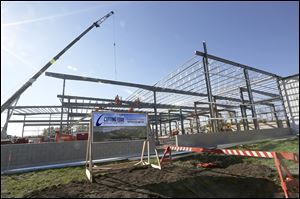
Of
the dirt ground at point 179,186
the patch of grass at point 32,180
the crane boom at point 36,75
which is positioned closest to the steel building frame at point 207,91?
the crane boom at point 36,75

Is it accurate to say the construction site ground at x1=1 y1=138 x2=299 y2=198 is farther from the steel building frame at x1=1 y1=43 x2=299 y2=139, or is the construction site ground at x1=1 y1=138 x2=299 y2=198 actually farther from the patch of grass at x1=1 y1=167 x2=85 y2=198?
the steel building frame at x1=1 y1=43 x2=299 y2=139

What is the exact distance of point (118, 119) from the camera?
793 centimetres

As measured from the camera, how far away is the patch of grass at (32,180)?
231 inches

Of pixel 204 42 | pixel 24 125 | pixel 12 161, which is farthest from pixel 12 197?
pixel 24 125

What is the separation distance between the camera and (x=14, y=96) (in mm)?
8461

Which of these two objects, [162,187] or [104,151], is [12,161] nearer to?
[104,151]

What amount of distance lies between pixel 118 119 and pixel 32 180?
12.1 ft

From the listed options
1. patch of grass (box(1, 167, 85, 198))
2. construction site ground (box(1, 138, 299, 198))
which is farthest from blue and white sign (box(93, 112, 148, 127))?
patch of grass (box(1, 167, 85, 198))

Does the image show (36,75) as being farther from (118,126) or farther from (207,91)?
(207,91)

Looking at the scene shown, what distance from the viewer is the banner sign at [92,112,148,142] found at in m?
7.58

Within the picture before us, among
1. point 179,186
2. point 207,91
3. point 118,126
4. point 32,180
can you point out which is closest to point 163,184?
point 179,186

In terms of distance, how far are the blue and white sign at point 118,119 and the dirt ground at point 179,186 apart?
6.26 feet

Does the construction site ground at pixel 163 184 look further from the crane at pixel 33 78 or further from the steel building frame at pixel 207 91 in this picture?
the steel building frame at pixel 207 91

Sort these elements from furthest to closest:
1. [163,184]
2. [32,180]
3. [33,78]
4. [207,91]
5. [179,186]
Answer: [207,91]
[33,78]
[32,180]
[163,184]
[179,186]
